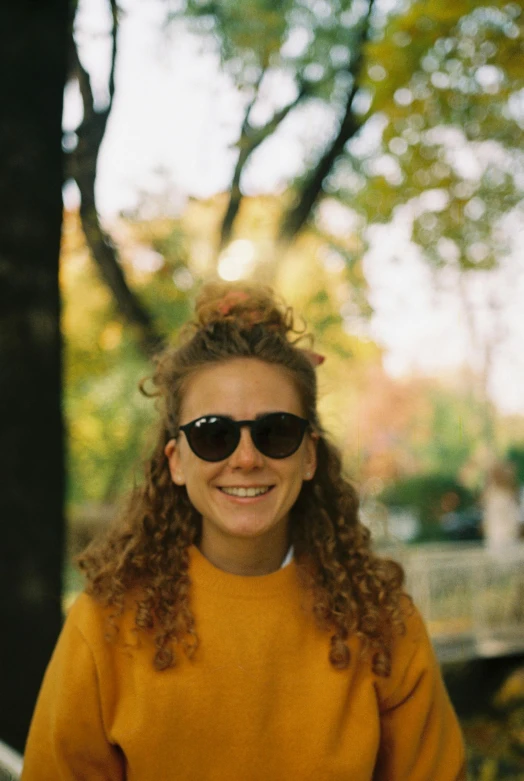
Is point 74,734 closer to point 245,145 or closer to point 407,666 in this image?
point 407,666

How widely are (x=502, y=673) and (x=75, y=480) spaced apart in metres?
14.4

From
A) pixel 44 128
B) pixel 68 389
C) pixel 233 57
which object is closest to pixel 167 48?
pixel 233 57

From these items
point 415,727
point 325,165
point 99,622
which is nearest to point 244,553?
point 99,622

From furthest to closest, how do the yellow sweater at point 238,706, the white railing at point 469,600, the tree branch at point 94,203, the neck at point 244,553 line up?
the white railing at point 469,600 < the tree branch at point 94,203 < the neck at point 244,553 < the yellow sweater at point 238,706

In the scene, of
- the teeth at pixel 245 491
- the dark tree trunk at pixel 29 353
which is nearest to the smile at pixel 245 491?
the teeth at pixel 245 491

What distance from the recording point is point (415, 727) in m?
2.19

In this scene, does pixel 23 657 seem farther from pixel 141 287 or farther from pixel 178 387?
pixel 141 287

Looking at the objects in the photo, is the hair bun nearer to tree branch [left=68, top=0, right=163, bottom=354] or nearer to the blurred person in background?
tree branch [left=68, top=0, right=163, bottom=354]

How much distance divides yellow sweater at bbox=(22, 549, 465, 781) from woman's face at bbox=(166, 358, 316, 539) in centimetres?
18

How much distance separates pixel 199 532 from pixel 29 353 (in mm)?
1698

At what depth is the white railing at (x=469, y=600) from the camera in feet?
32.8

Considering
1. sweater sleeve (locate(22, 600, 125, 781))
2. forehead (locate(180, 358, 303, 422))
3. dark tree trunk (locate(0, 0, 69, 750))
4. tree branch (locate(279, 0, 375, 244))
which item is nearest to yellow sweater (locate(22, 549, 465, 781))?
sweater sleeve (locate(22, 600, 125, 781))

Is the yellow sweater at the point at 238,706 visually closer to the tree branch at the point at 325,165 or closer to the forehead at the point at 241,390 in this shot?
the forehead at the point at 241,390

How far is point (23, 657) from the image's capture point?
3623mm
